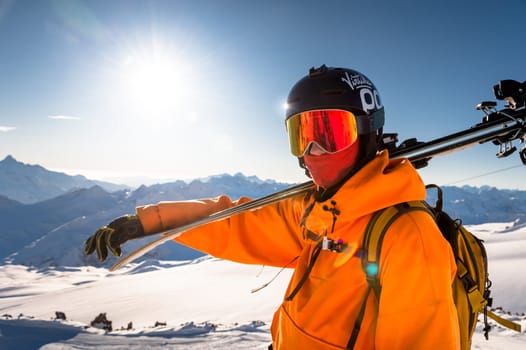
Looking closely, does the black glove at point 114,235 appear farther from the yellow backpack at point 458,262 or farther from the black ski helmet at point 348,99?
the yellow backpack at point 458,262

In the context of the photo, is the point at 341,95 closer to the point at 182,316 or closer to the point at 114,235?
the point at 114,235

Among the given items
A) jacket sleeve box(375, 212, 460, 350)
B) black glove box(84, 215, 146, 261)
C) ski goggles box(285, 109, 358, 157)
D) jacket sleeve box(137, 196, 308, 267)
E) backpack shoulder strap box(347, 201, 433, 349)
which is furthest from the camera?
jacket sleeve box(137, 196, 308, 267)

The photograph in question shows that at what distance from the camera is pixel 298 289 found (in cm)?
198

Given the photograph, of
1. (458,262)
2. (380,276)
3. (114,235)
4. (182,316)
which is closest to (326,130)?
(380,276)

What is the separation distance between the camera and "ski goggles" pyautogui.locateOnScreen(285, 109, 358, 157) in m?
2.06

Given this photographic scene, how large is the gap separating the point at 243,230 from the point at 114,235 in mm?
1043

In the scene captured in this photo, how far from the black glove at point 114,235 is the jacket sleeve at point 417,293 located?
6.35ft

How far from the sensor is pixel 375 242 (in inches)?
60.6

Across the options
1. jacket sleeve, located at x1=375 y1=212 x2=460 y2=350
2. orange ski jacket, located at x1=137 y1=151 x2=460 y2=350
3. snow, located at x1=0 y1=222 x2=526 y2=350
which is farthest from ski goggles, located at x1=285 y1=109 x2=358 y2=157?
snow, located at x1=0 y1=222 x2=526 y2=350

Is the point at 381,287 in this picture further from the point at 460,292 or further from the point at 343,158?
the point at 343,158

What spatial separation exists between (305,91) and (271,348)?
1916 millimetres

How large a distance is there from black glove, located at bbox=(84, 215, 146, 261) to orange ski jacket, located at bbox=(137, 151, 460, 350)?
1317mm

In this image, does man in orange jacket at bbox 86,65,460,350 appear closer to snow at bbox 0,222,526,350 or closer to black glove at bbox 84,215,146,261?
black glove at bbox 84,215,146,261

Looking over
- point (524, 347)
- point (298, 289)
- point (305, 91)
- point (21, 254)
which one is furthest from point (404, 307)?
point (21, 254)
